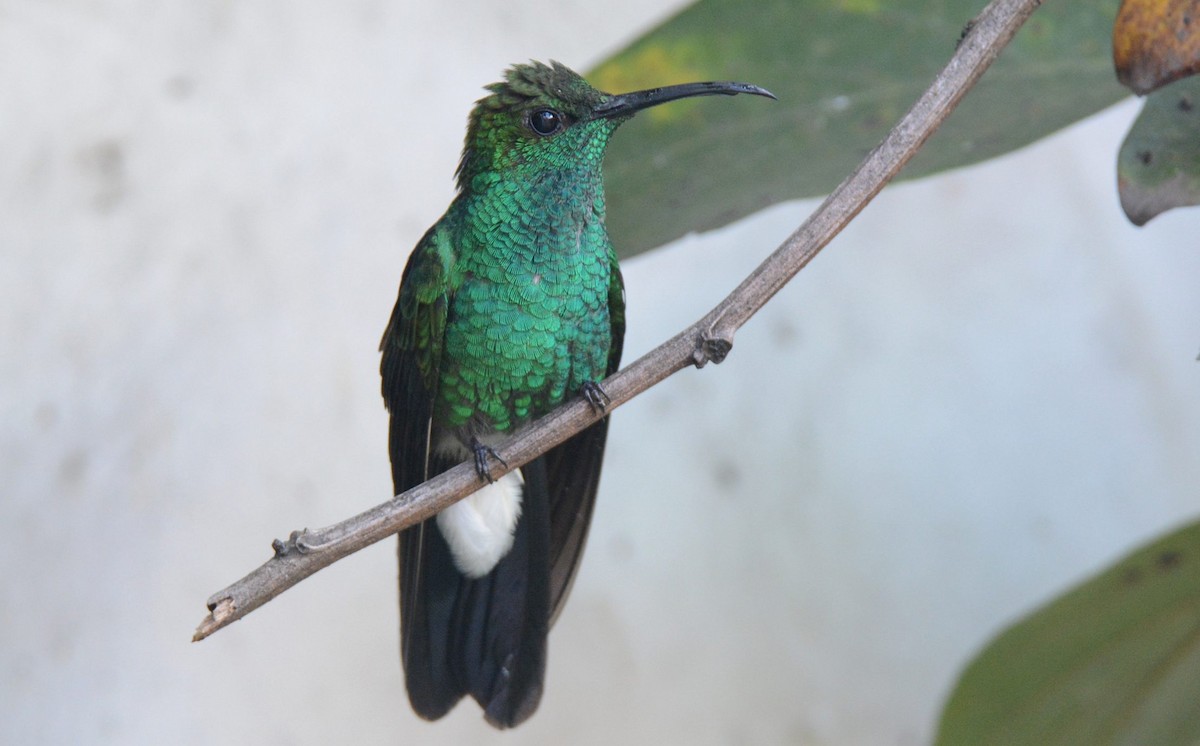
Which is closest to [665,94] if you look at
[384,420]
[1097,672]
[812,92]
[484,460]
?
[812,92]

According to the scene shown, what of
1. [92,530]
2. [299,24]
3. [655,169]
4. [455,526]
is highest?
[299,24]

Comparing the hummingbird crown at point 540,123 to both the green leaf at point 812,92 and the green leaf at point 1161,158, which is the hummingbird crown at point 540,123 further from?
the green leaf at point 1161,158

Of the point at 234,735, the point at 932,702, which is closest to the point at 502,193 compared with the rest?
the point at 234,735

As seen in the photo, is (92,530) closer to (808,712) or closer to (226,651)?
(226,651)

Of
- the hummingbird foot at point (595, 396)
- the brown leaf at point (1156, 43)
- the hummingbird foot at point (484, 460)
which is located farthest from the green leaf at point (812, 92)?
the brown leaf at point (1156, 43)

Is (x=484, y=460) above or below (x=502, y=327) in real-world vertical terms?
below

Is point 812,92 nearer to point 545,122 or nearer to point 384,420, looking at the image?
point 545,122
